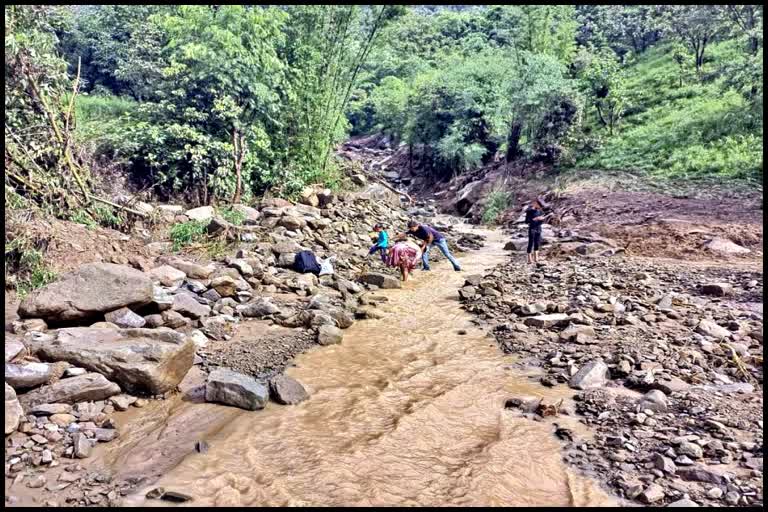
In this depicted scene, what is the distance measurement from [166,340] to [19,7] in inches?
274

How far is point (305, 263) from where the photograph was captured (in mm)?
9703

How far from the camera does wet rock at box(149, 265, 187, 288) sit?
7.84 metres

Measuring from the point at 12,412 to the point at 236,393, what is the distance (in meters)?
1.83

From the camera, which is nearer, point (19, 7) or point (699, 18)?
point (19, 7)

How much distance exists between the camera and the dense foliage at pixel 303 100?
30.3 ft

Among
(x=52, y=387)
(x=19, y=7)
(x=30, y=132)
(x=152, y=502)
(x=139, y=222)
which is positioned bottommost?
(x=152, y=502)

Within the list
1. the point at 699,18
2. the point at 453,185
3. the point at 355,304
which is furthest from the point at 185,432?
the point at 699,18

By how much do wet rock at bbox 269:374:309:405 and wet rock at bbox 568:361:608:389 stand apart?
298 centimetres

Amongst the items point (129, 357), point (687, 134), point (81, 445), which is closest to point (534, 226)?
point (129, 357)

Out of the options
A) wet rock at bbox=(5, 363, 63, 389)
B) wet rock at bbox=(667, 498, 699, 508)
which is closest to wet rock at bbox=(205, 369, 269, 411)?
wet rock at bbox=(5, 363, 63, 389)

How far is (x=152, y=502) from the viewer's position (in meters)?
3.42

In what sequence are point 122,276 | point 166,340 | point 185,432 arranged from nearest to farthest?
point 185,432 → point 166,340 → point 122,276

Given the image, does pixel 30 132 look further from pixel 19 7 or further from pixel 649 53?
pixel 649 53

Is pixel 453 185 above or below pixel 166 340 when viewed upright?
above
